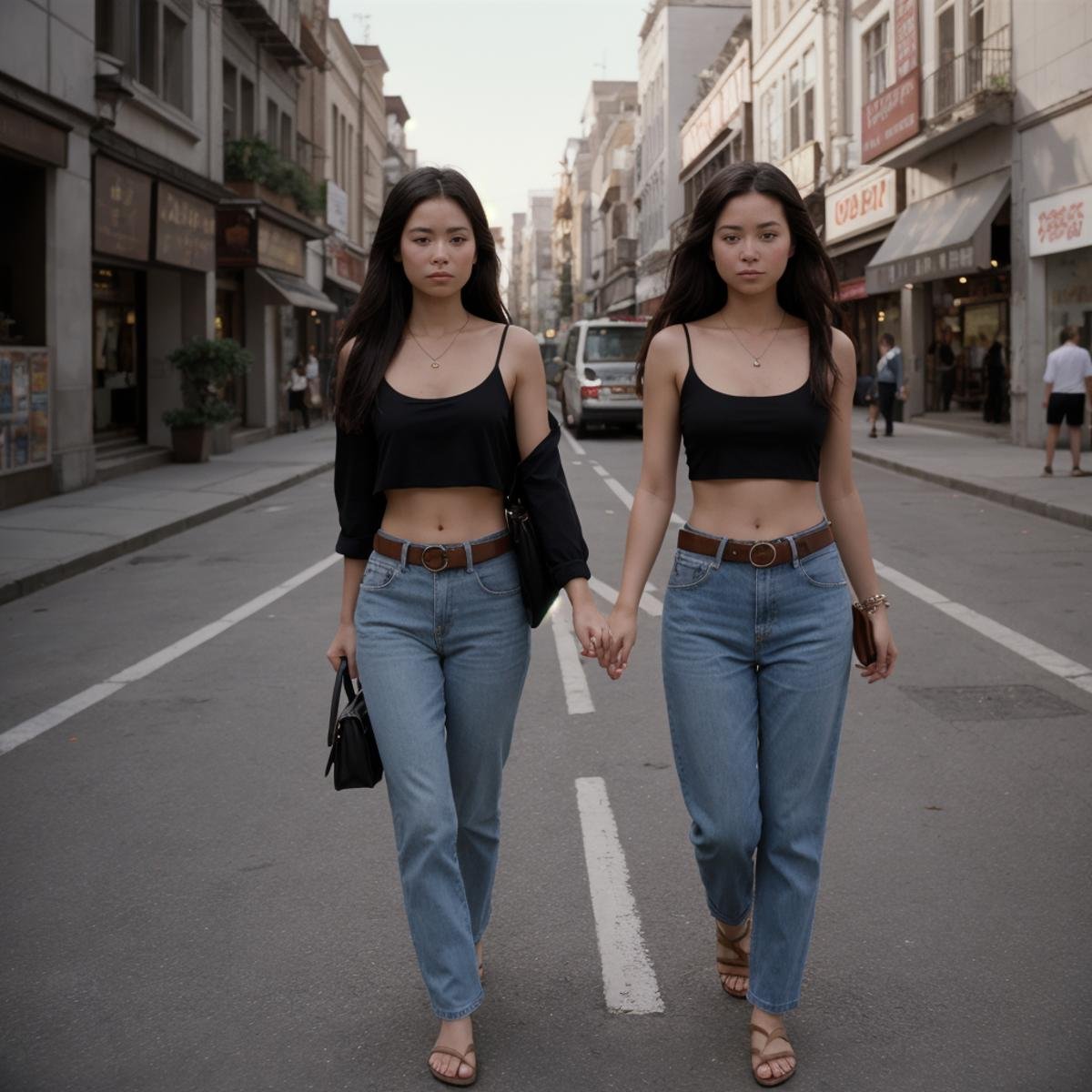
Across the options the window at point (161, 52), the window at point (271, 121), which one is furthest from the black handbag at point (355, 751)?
the window at point (271, 121)

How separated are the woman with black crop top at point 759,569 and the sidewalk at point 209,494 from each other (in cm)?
844

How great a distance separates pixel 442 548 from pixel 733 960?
131 centimetres

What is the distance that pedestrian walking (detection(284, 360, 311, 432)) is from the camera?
3441cm

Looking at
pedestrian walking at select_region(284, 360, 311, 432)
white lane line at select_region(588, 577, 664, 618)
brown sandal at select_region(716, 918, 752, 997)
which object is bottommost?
brown sandal at select_region(716, 918, 752, 997)

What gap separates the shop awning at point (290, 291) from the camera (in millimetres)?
30500

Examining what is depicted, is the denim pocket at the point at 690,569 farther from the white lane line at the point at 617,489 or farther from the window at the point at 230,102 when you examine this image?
the window at the point at 230,102

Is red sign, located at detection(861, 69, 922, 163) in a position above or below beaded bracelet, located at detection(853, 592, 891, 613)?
above

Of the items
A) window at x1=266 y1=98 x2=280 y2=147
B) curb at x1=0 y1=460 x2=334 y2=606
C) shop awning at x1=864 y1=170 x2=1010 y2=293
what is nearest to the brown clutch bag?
curb at x1=0 y1=460 x2=334 y2=606

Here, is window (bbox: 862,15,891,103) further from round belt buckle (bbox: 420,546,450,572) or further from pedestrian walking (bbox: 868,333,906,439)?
round belt buckle (bbox: 420,546,450,572)

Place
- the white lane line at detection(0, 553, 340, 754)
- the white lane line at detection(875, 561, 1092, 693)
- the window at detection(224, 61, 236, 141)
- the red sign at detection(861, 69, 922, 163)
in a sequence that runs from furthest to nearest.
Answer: the window at detection(224, 61, 236, 141), the red sign at detection(861, 69, 922, 163), the white lane line at detection(875, 561, 1092, 693), the white lane line at detection(0, 553, 340, 754)

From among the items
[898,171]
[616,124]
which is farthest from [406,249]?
[616,124]

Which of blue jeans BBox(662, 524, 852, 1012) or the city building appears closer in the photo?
blue jeans BBox(662, 524, 852, 1012)

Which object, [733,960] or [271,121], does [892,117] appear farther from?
[733,960]

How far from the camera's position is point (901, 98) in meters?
28.3
